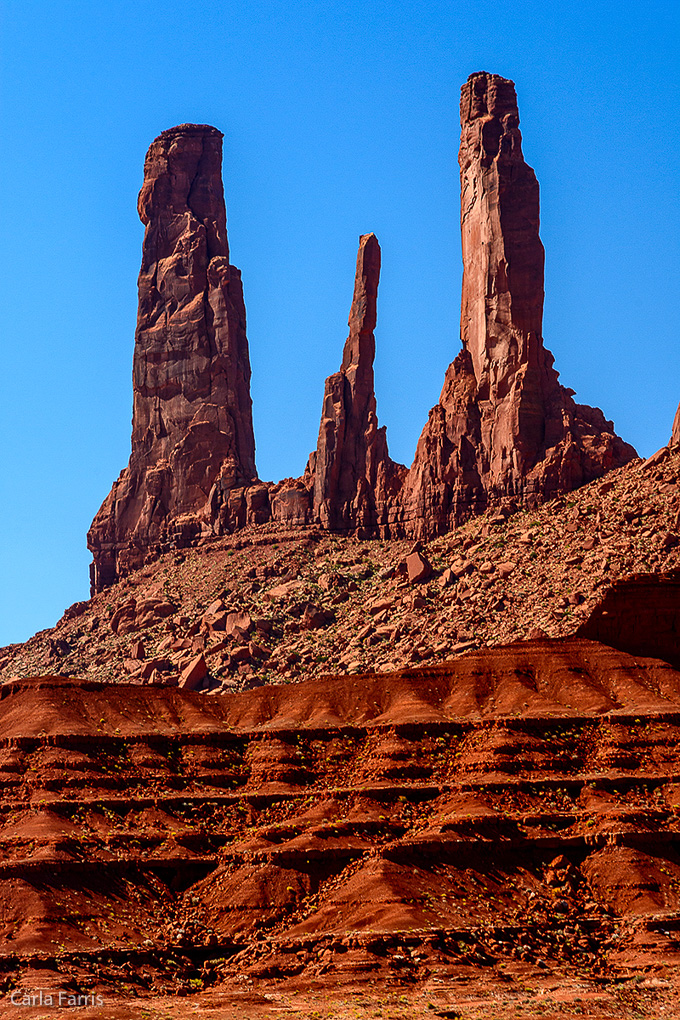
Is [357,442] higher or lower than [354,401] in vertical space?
lower

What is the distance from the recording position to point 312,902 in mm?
68812

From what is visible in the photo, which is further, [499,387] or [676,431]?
[499,387]

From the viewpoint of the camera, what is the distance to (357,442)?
132 meters

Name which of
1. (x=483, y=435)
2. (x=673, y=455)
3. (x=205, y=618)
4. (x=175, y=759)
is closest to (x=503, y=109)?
(x=483, y=435)

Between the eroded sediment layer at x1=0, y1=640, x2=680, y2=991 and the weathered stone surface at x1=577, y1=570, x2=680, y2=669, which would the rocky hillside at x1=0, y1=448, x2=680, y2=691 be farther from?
the eroded sediment layer at x1=0, y1=640, x2=680, y2=991

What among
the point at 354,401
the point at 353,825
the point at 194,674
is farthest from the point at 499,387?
the point at 353,825

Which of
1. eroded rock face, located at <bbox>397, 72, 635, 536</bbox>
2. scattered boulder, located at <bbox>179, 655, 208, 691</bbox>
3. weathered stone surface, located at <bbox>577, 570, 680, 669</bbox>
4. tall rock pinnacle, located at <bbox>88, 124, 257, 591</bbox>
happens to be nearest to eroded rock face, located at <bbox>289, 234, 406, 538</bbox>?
eroded rock face, located at <bbox>397, 72, 635, 536</bbox>

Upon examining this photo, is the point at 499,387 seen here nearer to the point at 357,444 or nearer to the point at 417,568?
the point at 357,444

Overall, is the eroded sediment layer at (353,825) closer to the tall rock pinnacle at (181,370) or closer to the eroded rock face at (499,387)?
the eroded rock face at (499,387)

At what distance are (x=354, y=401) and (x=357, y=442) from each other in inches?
128

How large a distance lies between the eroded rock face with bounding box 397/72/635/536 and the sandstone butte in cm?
14

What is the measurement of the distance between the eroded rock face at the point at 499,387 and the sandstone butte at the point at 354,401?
0.44 feet

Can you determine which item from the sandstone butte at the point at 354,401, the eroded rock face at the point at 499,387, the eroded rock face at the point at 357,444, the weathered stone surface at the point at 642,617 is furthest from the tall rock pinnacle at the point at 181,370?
the weathered stone surface at the point at 642,617

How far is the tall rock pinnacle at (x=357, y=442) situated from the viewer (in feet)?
426
